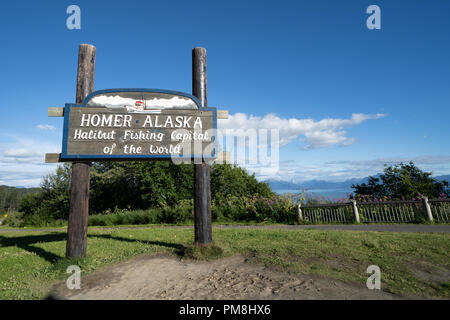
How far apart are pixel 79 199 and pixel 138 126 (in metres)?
2.10

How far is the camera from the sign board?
18.2 ft

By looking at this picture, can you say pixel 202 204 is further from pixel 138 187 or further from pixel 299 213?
pixel 138 187

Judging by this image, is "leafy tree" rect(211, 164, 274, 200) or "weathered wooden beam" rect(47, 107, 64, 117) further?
"leafy tree" rect(211, 164, 274, 200)

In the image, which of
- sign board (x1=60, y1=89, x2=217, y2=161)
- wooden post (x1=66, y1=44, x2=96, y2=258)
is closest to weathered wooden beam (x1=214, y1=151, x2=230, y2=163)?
sign board (x1=60, y1=89, x2=217, y2=161)

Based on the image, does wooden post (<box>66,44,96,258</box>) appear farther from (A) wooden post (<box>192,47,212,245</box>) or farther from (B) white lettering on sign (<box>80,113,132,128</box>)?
(A) wooden post (<box>192,47,212,245</box>)

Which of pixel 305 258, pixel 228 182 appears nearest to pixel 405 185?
pixel 228 182

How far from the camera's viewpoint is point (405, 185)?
16156 millimetres

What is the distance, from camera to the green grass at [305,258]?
12.3ft

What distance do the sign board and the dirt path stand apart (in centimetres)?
249

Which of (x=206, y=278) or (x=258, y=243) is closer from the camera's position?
(x=206, y=278)
